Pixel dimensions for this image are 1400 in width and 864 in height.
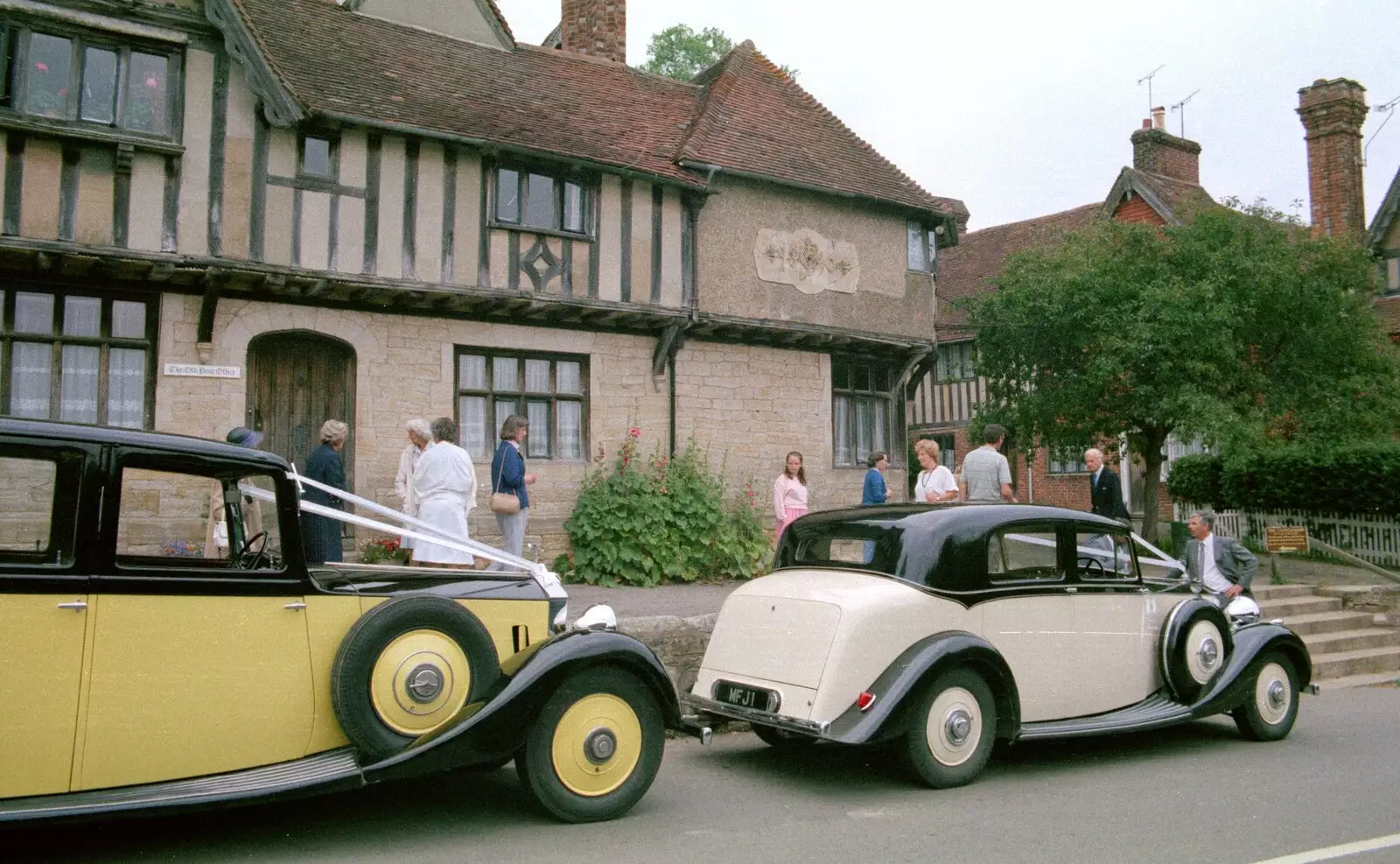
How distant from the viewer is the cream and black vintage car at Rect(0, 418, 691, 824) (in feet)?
12.9

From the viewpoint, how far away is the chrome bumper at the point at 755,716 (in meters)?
5.39

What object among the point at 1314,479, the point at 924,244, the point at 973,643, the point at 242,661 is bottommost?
the point at 973,643

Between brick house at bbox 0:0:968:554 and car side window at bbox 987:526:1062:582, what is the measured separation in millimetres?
7174

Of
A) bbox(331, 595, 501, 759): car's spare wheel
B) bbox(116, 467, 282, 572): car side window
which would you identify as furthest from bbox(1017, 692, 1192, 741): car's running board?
bbox(116, 467, 282, 572): car side window

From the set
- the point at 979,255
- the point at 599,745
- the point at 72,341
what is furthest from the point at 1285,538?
the point at 979,255

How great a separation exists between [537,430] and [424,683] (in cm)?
821

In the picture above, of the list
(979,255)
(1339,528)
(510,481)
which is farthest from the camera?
(979,255)

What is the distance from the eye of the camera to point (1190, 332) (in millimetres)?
14367

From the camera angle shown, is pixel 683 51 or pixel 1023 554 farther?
pixel 683 51

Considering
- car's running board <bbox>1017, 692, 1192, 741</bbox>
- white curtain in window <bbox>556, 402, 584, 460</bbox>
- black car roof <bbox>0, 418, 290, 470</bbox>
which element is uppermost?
white curtain in window <bbox>556, 402, 584, 460</bbox>

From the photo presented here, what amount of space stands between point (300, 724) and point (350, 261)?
25.4 feet

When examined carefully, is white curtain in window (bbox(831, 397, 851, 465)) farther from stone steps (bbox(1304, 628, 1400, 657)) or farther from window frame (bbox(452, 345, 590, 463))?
stone steps (bbox(1304, 628, 1400, 657))

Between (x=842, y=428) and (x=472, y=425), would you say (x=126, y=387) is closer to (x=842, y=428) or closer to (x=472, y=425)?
(x=472, y=425)

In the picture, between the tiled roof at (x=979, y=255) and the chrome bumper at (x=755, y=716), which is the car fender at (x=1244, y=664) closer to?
the chrome bumper at (x=755, y=716)
